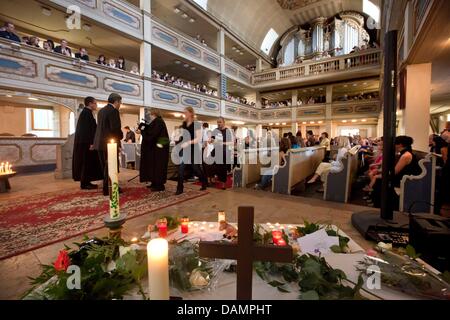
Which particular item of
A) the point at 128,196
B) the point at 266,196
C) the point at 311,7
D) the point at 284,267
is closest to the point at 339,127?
the point at 311,7

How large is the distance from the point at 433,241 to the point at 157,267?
1.62m

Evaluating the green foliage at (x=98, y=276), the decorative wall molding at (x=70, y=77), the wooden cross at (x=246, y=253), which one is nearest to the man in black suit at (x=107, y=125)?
the green foliage at (x=98, y=276)

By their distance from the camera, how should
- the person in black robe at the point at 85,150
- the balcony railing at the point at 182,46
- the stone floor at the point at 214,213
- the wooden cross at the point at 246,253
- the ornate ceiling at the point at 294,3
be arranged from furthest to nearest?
the ornate ceiling at the point at 294,3, the balcony railing at the point at 182,46, the person in black robe at the point at 85,150, the stone floor at the point at 214,213, the wooden cross at the point at 246,253

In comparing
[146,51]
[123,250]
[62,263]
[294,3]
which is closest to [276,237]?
[123,250]

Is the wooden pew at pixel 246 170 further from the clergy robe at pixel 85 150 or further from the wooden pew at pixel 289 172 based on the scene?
the clergy robe at pixel 85 150

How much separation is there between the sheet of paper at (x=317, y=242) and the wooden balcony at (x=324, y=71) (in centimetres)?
1257

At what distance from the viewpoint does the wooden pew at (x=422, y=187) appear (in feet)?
9.45

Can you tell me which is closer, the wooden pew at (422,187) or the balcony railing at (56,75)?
the wooden pew at (422,187)

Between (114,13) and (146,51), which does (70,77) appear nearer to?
(114,13)

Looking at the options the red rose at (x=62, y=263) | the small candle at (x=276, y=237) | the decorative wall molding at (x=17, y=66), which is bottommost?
the small candle at (x=276, y=237)

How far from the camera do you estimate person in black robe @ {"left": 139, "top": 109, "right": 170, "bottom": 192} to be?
371 cm

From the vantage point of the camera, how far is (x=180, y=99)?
9.48m

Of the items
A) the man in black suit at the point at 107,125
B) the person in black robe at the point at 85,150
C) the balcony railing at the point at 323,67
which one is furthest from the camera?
the balcony railing at the point at 323,67

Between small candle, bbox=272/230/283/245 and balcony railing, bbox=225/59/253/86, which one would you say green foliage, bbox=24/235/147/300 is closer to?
small candle, bbox=272/230/283/245
